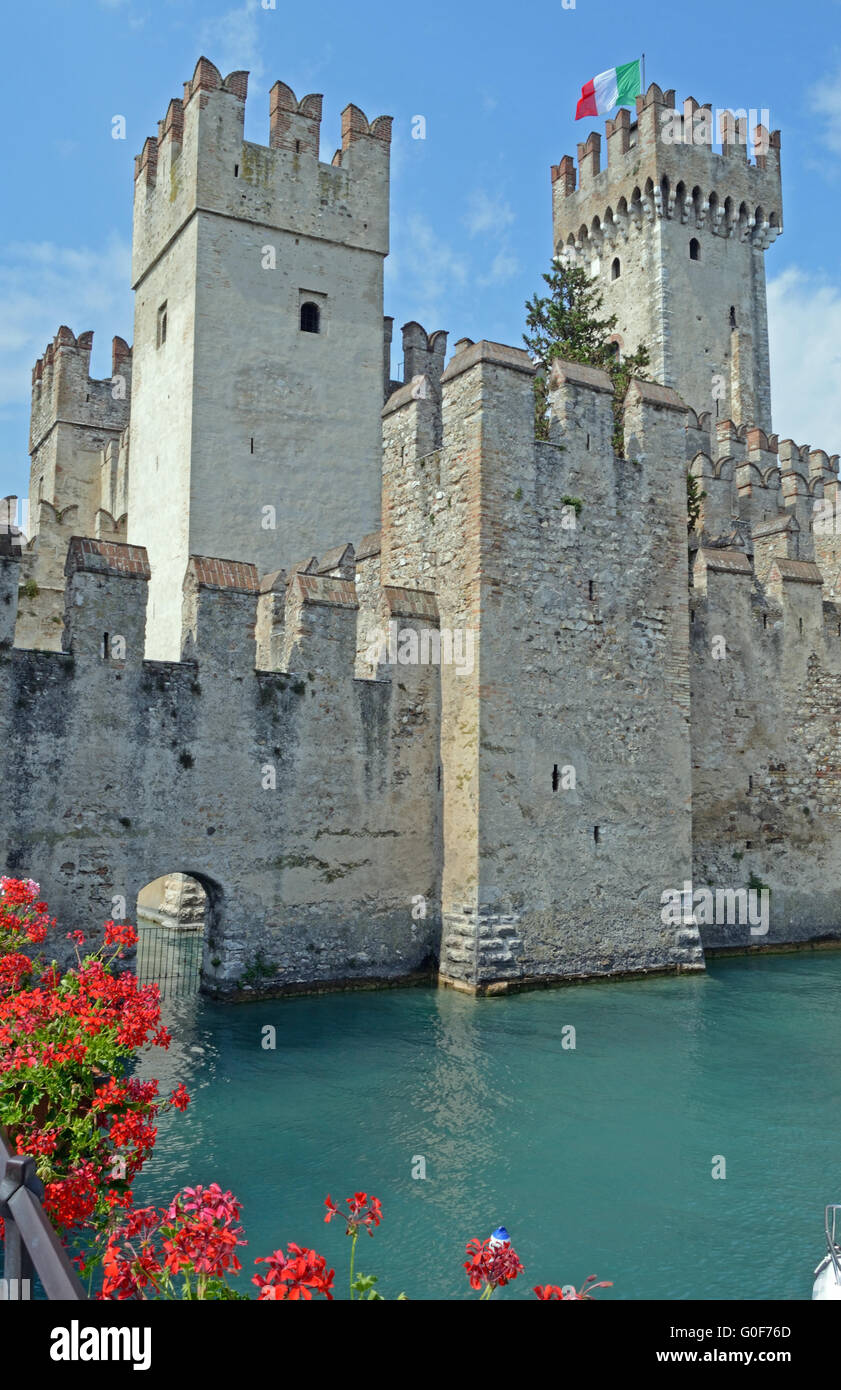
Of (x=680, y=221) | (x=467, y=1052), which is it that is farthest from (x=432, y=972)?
(x=680, y=221)

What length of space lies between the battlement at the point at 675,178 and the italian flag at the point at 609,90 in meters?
0.69

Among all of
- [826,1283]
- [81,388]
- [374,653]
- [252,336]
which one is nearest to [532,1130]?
[826,1283]

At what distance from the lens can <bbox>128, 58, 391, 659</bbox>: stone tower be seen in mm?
20281

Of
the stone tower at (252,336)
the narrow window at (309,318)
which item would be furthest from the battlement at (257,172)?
the narrow window at (309,318)

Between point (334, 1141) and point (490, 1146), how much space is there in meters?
→ 1.27

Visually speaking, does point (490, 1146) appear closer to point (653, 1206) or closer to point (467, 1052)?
point (653, 1206)

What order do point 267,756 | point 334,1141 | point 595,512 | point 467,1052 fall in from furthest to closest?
point 595,512 → point 267,756 → point 467,1052 → point 334,1141

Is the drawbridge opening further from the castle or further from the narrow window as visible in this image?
the narrow window

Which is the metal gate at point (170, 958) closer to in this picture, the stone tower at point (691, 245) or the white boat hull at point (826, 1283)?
the white boat hull at point (826, 1283)

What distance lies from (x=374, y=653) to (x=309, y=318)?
31.0 feet

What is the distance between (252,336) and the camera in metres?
20.9

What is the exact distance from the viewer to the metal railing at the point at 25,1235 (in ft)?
8.04

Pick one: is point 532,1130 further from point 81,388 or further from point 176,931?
point 81,388

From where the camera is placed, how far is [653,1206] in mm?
7766
